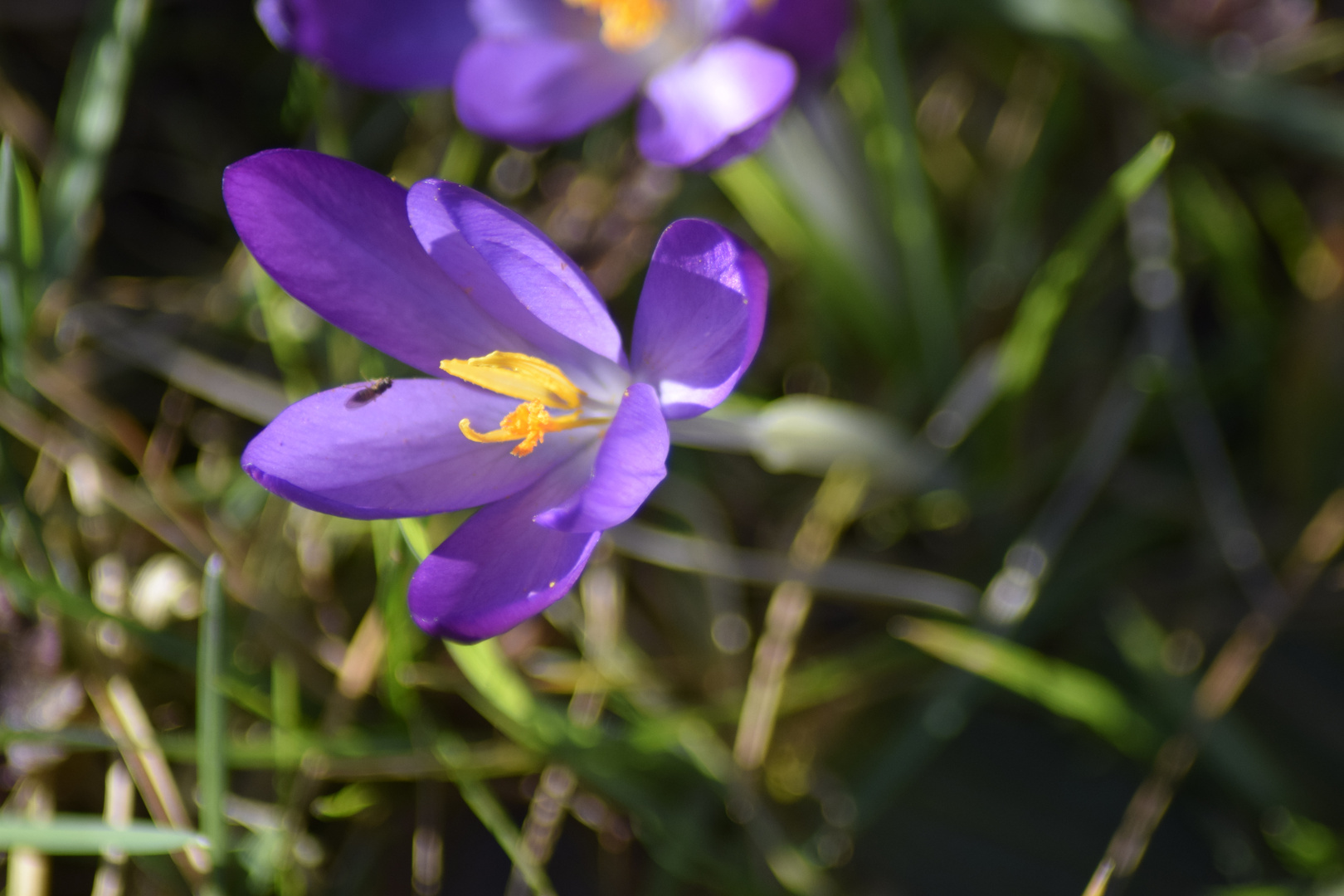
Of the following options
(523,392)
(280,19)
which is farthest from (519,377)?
(280,19)

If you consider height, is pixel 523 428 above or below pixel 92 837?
above

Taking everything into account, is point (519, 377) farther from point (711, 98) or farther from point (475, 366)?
point (711, 98)

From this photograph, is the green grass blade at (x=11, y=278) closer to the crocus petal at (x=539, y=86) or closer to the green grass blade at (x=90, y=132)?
the green grass blade at (x=90, y=132)

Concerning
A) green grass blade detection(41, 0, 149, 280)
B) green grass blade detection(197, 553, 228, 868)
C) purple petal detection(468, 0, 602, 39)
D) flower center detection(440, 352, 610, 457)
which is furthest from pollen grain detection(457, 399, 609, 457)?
green grass blade detection(41, 0, 149, 280)

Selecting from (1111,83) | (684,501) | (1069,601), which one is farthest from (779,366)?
(1111,83)

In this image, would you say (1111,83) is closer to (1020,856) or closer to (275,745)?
(1020,856)

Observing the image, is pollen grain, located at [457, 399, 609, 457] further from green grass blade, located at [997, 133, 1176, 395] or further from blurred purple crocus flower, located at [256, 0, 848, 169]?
green grass blade, located at [997, 133, 1176, 395]
